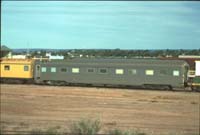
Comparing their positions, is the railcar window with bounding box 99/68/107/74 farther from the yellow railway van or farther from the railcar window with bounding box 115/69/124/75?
the yellow railway van

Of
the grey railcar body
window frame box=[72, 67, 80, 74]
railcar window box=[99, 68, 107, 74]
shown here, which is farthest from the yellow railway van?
railcar window box=[99, 68, 107, 74]

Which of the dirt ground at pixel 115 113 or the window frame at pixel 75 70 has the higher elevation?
the window frame at pixel 75 70

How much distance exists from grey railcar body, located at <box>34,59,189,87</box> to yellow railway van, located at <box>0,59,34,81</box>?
278cm

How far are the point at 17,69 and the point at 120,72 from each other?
12499 mm

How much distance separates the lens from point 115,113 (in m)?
23.0

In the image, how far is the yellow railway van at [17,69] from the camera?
46969 millimetres

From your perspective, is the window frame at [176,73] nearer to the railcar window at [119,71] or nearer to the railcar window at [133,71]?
the railcar window at [133,71]

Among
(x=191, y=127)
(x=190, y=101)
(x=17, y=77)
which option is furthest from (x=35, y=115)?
(x=17, y=77)

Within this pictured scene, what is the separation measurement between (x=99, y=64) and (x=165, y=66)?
256 inches

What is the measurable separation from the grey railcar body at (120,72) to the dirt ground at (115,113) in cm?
426

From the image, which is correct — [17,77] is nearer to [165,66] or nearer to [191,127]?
[165,66]

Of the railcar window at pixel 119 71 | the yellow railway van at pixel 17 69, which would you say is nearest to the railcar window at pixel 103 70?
the railcar window at pixel 119 71

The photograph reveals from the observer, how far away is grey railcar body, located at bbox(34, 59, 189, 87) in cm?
4025

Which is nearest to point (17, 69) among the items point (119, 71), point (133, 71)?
point (119, 71)
